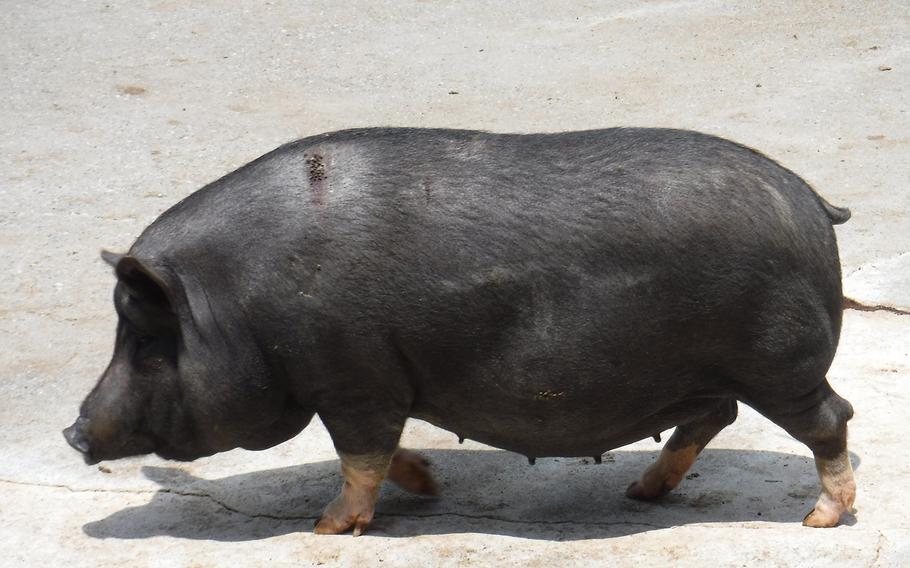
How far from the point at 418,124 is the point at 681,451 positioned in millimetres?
4728

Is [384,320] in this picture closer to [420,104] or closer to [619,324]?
[619,324]

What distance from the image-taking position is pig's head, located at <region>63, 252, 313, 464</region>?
493 centimetres

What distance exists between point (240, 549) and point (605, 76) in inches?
256

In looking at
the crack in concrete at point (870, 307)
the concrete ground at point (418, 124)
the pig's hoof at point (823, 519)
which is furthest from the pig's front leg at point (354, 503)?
the crack in concrete at point (870, 307)

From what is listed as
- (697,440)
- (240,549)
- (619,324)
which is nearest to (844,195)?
(697,440)

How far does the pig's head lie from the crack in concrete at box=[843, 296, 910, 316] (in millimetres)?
3287

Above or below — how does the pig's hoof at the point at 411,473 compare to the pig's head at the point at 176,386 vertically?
below

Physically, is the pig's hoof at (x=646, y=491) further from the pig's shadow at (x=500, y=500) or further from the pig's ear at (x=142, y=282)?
the pig's ear at (x=142, y=282)

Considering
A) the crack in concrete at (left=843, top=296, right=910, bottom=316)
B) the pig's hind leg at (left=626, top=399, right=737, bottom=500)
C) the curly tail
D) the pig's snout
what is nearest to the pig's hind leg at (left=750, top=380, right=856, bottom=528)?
the pig's hind leg at (left=626, top=399, right=737, bottom=500)

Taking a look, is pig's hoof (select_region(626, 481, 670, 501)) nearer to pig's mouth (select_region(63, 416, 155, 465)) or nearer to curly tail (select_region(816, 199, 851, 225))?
curly tail (select_region(816, 199, 851, 225))

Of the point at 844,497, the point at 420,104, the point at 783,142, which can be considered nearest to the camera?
the point at 844,497

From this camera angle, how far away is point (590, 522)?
17.3 ft

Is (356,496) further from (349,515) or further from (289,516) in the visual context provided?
(289,516)

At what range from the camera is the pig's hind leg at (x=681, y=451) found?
17.9 feet
